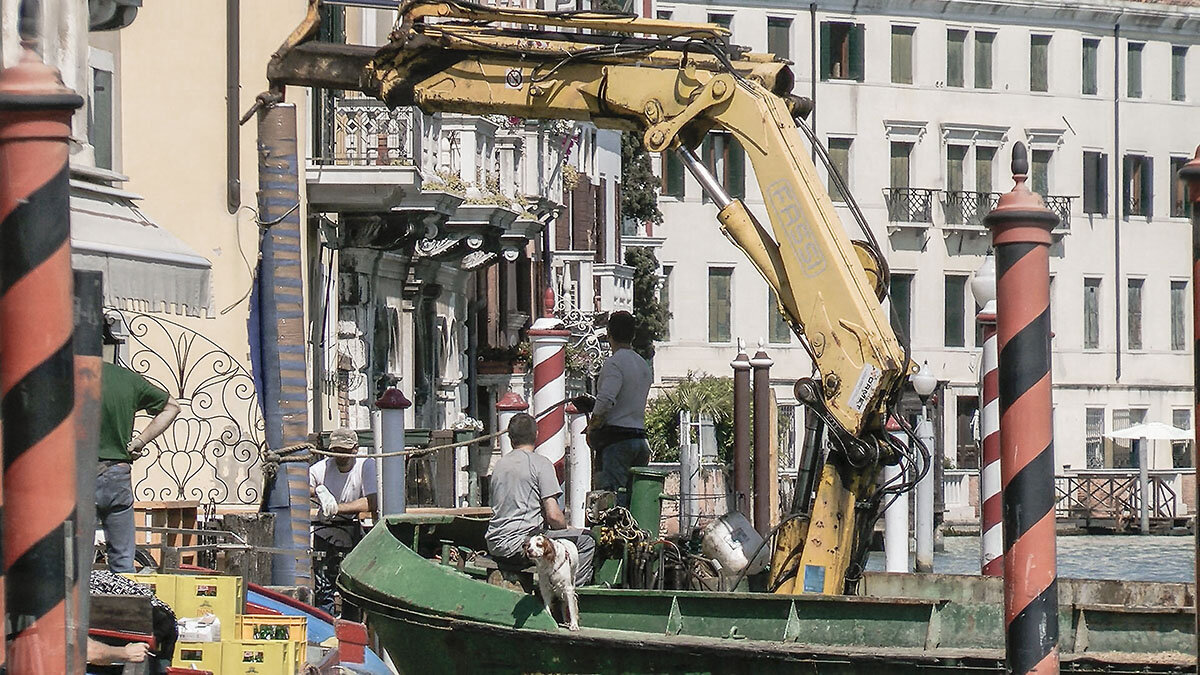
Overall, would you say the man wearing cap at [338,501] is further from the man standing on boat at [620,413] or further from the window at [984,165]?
the window at [984,165]

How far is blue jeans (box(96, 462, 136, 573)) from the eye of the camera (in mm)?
10641

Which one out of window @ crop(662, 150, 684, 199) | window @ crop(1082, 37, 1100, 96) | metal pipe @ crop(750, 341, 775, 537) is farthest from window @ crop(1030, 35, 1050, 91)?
metal pipe @ crop(750, 341, 775, 537)

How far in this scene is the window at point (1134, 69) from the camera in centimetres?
5519

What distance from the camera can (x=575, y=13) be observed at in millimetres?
13469

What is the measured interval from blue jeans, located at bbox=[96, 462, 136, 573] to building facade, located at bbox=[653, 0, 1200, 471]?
130 feet

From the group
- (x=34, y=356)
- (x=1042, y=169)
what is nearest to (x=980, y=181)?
(x=1042, y=169)

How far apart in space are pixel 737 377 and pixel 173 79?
7.63 m

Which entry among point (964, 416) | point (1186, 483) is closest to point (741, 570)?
point (1186, 483)

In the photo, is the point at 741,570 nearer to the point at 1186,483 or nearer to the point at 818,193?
the point at 818,193

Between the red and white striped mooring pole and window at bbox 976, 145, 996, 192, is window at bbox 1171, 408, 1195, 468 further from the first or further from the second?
the red and white striped mooring pole

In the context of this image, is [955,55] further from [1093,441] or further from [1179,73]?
[1093,441]

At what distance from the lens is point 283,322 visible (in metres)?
14.4

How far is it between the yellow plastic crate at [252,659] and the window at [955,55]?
45.2 meters

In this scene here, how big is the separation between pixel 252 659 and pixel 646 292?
4068 centimetres
